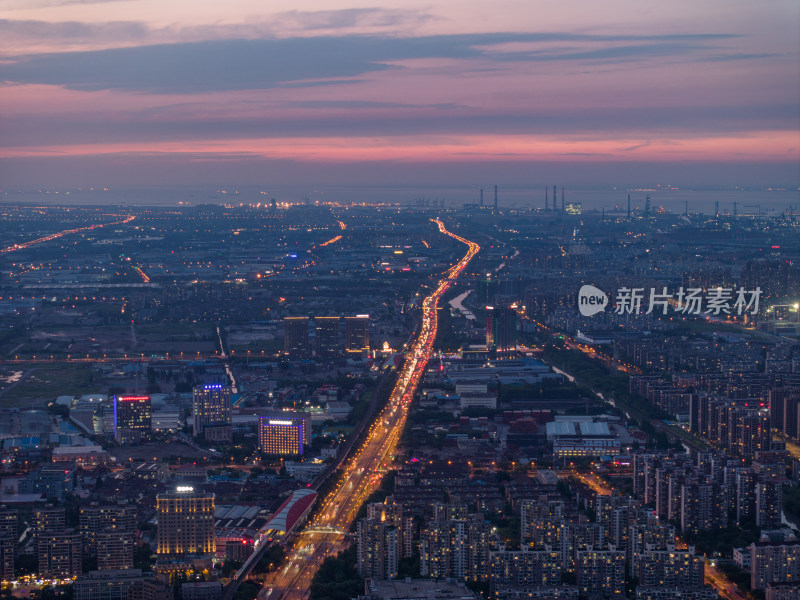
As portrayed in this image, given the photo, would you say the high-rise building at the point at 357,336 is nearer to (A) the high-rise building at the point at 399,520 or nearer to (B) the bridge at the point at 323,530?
(B) the bridge at the point at 323,530

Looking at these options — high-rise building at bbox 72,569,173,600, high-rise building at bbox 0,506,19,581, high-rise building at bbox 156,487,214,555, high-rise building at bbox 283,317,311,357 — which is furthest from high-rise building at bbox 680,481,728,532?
high-rise building at bbox 283,317,311,357

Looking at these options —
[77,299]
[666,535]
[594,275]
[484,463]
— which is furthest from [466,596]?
[594,275]

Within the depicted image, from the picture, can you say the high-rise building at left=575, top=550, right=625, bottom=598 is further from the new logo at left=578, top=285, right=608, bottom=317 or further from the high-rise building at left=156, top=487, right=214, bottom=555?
the new logo at left=578, top=285, right=608, bottom=317

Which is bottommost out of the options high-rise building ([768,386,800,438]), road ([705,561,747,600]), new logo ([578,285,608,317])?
road ([705,561,747,600])

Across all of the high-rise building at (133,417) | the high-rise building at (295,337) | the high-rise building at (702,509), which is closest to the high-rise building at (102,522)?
the high-rise building at (133,417)

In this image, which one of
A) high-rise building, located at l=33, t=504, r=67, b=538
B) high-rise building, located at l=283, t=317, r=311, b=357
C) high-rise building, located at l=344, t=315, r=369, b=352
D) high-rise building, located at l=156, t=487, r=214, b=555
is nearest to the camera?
high-rise building, located at l=33, t=504, r=67, b=538

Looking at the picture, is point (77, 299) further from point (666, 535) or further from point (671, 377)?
point (666, 535)
